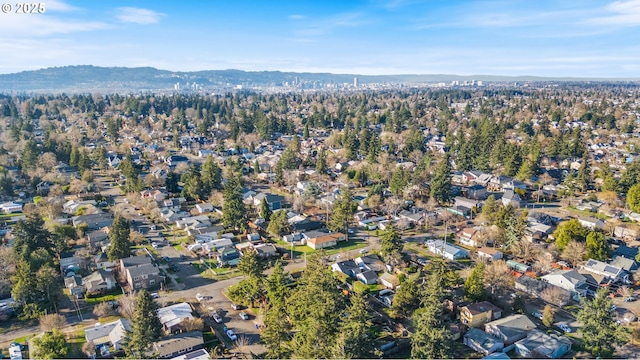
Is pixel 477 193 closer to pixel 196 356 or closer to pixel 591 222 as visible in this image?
pixel 591 222

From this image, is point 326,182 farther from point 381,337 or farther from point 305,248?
point 381,337

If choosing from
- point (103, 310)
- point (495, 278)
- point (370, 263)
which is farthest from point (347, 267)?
point (103, 310)

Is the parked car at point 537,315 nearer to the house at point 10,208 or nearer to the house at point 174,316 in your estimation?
the house at point 174,316

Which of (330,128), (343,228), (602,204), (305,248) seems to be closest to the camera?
(305,248)

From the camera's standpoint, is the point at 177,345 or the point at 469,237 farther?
the point at 469,237

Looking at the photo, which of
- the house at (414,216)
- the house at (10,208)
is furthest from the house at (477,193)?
the house at (10,208)

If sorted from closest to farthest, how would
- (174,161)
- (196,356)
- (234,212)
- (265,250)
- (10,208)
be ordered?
(196,356)
(265,250)
(234,212)
(10,208)
(174,161)

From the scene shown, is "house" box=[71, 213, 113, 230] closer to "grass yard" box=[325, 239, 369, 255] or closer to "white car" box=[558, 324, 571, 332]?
"grass yard" box=[325, 239, 369, 255]

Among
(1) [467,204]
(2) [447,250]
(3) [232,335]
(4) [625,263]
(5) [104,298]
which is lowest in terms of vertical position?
(5) [104,298]

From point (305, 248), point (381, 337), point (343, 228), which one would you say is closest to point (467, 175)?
→ point (343, 228)
